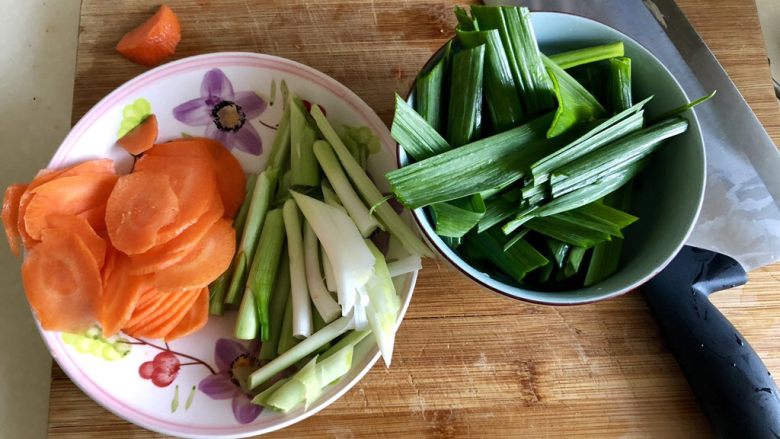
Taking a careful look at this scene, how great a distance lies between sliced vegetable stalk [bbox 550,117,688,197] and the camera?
2.55 ft

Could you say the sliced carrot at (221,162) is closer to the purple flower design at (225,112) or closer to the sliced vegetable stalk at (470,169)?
the purple flower design at (225,112)

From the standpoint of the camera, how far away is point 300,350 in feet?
2.99

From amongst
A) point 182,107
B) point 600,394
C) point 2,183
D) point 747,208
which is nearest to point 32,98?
point 2,183

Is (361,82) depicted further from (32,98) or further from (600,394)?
(32,98)

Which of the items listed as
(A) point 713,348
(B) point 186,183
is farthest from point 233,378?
(A) point 713,348

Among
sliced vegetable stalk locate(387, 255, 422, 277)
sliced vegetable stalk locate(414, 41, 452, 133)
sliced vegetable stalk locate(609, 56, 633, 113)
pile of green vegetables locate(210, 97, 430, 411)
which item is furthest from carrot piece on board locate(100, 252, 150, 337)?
sliced vegetable stalk locate(609, 56, 633, 113)

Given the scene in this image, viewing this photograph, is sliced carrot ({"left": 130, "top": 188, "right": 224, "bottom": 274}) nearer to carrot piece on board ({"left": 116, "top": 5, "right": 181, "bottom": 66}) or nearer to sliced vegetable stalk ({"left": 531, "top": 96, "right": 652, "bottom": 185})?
carrot piece on board ({"left": 116, "top": 5, "right": 181, "bottom": 66})

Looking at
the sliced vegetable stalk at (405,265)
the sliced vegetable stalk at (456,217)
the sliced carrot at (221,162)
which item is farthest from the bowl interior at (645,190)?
the sliced carrot at (221,162)

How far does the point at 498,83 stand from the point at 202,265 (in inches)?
19.8

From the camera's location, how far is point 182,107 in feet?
3.35

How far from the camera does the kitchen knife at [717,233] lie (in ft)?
3.06

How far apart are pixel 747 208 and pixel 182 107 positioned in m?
0.96

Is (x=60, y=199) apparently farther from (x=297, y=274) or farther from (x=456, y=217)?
(x=456, y=217)

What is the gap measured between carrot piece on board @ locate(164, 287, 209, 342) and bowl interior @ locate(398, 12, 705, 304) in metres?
0.37
